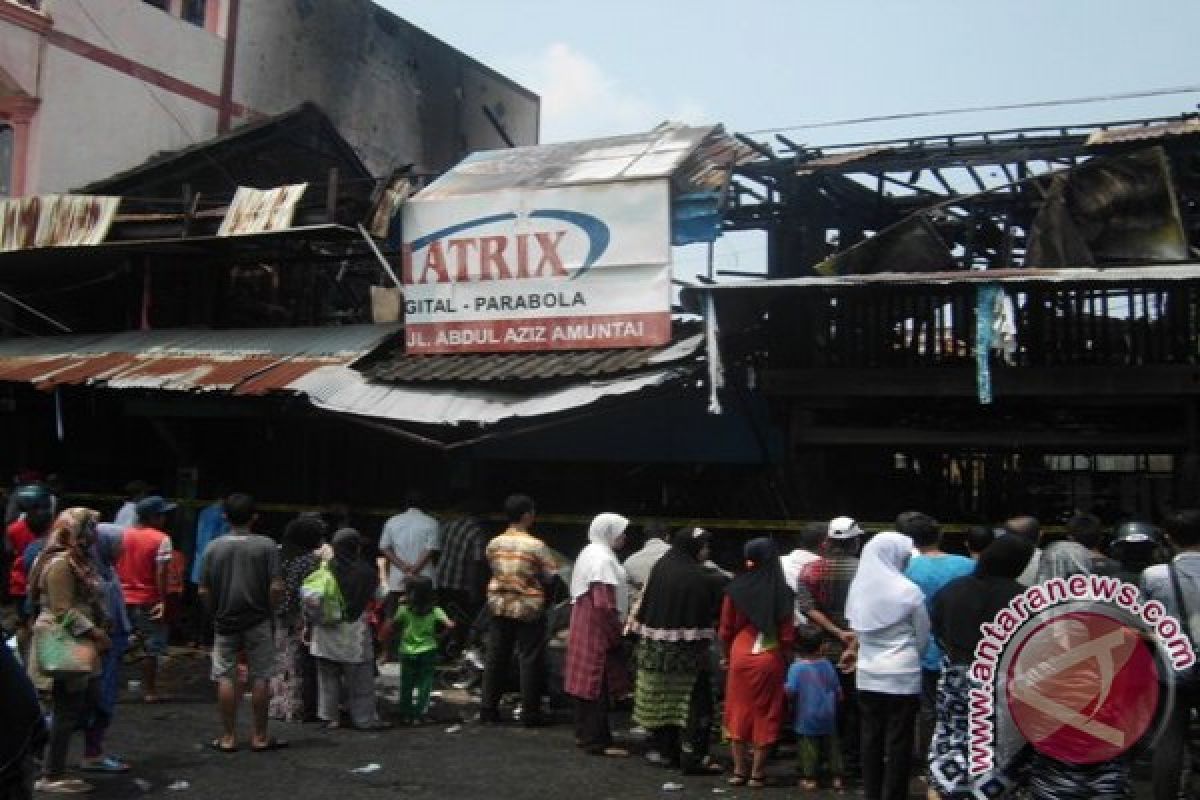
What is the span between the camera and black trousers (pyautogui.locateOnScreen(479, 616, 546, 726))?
359 inches

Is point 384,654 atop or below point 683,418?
below

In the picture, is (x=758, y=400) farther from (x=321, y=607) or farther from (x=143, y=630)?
(x=143, y=630)

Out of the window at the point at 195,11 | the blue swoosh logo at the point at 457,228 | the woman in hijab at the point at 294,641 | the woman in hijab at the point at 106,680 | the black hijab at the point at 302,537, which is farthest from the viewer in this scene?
the window at the point at 195,11

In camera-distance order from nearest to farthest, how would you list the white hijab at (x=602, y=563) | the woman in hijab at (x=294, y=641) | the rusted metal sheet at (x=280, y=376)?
the white hijab at (x=602, y=563)
the woman in hijab at (x=294, y=641)
the rusted metal sheet at (x=280, y=376)

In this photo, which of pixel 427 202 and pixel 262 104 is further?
pixel 262 104

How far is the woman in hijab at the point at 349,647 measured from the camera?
8828 mm

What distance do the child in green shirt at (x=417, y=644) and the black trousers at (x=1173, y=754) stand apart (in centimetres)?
535

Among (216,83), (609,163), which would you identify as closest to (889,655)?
(609,163)

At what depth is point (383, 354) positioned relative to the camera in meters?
12.8

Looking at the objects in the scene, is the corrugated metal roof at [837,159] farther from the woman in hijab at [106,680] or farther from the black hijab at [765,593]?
the woman in hijab at [106,680]

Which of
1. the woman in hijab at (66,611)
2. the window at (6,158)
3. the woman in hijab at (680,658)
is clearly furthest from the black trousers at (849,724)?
the window at (6,158)

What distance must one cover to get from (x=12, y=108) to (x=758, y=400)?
40.3 ft

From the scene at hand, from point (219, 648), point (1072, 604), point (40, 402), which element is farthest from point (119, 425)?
point (1072, 604)

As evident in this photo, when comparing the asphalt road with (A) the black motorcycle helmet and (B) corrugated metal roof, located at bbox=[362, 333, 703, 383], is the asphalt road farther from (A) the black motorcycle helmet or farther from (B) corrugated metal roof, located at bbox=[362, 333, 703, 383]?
(B) corrugated metal roof, located at bbox=[362, 333, 703, 383]
